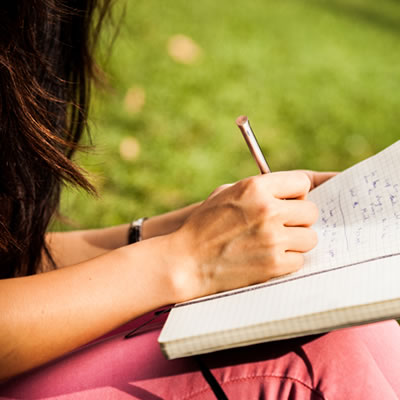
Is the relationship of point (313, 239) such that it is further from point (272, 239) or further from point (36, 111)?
point (36, 111)

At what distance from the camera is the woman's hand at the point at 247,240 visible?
674 mm

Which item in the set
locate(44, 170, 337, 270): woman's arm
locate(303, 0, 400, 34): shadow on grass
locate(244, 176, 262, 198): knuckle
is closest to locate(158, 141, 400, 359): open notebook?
locate(244, 176, 262, 198): knuckle

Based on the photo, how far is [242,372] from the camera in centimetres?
66

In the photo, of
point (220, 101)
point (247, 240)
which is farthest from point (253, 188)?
point (220, 101)

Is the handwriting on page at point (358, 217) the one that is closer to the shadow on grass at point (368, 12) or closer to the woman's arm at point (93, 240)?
the woman's arm at point (93, 240)

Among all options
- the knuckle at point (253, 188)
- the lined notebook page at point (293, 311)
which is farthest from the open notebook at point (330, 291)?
the knuckle at point (253, 188)

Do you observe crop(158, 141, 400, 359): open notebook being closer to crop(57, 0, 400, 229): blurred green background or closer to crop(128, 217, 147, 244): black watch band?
crop(128, 217, 147, 244): black watch band

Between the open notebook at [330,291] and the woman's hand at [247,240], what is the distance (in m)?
0.02

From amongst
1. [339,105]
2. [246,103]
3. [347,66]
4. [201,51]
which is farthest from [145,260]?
[347,66]

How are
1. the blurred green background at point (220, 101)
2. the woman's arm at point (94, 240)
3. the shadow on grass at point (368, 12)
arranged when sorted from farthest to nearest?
the shadow on grass at point (368, 12) → the blurred green background at point (220, 101) → the woman's arm at point (94, 240)

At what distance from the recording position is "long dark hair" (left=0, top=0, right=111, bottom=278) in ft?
2.63

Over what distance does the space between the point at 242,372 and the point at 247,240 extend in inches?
6.4

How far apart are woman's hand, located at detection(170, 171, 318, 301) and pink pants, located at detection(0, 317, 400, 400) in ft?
0.31

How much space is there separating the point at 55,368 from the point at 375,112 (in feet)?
6.55
